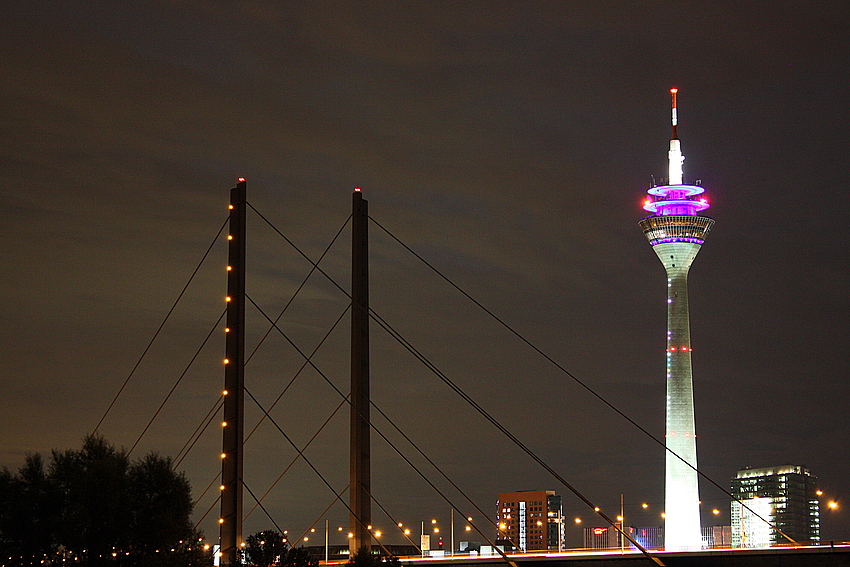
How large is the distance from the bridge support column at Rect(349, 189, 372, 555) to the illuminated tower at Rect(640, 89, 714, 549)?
291 feet

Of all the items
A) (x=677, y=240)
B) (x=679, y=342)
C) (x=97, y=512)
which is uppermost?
(x=677, y=240)

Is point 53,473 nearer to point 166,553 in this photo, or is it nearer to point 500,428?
point 166,553

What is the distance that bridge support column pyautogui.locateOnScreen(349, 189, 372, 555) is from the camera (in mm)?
61750

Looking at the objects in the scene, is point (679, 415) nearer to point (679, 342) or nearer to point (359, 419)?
point (679, 342)

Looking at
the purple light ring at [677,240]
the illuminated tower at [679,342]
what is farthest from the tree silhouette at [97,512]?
the purple light ring at [677,240]

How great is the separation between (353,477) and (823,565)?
37.3 m

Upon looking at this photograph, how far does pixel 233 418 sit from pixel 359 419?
6.04 meters

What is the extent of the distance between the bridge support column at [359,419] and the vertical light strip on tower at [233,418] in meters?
5.41

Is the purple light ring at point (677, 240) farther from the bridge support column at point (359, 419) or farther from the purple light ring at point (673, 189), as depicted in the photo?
the bridge support column at point (359, 419)

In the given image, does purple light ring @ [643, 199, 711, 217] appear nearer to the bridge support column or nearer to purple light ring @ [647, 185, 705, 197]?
purple light ring @ [647, 185, 705, 197]

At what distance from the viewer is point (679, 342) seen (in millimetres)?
154000

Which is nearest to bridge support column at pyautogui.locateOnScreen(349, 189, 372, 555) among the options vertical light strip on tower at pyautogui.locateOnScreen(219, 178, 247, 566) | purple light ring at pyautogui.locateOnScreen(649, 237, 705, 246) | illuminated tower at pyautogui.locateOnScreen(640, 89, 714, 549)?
vertical light strip on tower at pyautogui.locateOnScreen(219, 178, 247, 566)

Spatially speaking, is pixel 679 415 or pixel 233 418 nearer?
pixel 233 418

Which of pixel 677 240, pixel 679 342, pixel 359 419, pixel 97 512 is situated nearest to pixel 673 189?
pixel 677 240
